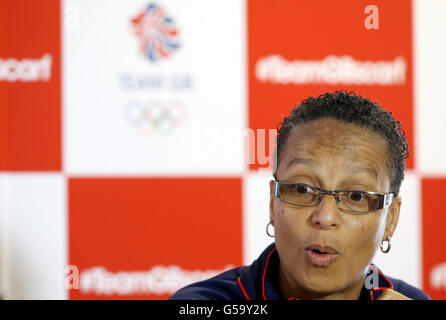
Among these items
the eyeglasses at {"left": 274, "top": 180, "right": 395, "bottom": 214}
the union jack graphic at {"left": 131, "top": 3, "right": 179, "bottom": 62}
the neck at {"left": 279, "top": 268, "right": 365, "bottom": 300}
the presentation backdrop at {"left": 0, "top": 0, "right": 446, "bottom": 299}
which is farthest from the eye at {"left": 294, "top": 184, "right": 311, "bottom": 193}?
the union jack graphic at {"left": 131, "top": 3, "right": 179, "bottom": 62}

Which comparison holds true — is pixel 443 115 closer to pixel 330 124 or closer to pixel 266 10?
pixel 266 10

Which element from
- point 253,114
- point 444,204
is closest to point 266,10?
point 253,114

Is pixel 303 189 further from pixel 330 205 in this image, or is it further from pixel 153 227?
pixel 153 227

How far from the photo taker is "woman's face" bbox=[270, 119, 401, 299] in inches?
28.1

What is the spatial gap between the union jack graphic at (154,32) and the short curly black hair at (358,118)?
960 mm

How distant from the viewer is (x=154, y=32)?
1.69 meters

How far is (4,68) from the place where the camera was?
171 cm

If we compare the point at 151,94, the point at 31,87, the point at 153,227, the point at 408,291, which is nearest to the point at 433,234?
the point at 408,291

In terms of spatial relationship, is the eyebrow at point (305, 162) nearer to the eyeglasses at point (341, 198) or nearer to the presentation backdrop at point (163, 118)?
the eyeglasses at point (341, 198)

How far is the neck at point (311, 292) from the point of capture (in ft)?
2.43

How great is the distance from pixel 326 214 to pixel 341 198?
0.13 ft

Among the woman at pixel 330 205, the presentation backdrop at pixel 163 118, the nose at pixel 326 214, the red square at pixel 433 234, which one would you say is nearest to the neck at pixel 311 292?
the woman at pixel 330 205

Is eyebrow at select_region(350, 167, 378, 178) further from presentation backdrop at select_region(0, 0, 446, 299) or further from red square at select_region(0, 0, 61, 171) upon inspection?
red square at select_region(0, 0, 61, 171)
